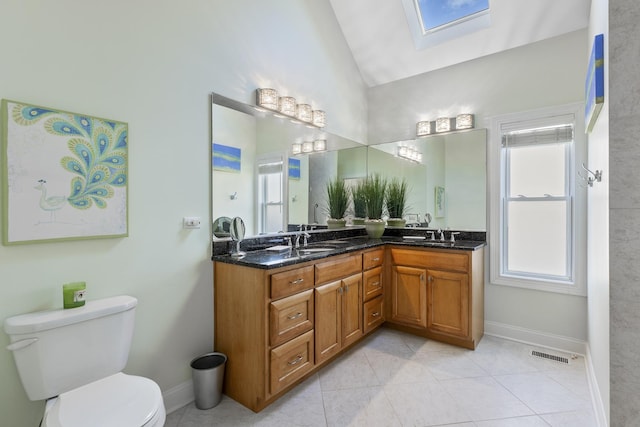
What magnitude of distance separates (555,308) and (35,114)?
153 inches

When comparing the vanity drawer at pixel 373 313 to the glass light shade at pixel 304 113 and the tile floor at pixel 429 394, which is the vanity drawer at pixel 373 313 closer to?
the tile floor at pixel 429 394

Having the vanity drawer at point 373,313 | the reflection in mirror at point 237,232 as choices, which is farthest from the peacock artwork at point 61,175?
the vanity drawer at point 373,313

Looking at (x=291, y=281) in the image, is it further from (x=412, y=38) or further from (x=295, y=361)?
(x=412, y=38)

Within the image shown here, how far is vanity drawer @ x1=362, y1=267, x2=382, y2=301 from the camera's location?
2.82 m

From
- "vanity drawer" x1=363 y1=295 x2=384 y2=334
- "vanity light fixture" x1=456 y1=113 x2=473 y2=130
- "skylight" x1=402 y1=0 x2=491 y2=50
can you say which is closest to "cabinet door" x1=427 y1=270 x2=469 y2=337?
"vanity drawer" x1=363 y1=295 x2=384 y2=334

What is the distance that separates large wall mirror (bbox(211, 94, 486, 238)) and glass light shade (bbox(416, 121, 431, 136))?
0.08 m

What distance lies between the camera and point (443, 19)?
320 cm

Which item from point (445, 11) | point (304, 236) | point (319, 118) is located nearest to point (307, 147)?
point (319, 118)

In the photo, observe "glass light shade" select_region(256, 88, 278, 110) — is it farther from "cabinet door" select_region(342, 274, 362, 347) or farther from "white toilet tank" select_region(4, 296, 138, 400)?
"white toilet tank" select_region(4, 296, 138, 400)

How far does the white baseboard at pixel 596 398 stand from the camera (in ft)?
5.55

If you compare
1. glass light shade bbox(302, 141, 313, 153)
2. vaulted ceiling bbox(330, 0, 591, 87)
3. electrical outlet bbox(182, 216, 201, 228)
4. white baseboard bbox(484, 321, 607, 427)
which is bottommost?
white baseboard bbox(484, 321, 607, 427)

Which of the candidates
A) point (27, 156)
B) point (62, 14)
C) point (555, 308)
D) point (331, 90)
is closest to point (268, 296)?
point (27, 156)

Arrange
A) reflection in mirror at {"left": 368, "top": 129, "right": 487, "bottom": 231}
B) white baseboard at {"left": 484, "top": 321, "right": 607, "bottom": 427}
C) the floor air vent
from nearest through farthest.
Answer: white baseboard at {"left": 484, "top": 321, "right": 607, "bottom": 427} < the floor air vent < reflection in mirror at {"left": 368, "top": 129, "right": 487, "bottom": 231}

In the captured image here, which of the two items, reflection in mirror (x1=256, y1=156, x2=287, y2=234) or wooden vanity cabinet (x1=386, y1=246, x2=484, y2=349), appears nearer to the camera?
reflection in mirror (x1=256, y1=156, x2=287, y2=234)
